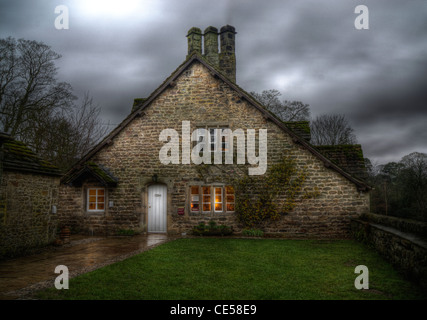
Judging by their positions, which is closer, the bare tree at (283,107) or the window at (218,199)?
the window at (218,199)

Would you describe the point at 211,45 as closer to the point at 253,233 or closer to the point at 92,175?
the point at 92,175

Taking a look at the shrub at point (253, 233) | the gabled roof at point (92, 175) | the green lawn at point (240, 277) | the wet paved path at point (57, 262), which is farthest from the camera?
the gabled roof at point (92, 175)

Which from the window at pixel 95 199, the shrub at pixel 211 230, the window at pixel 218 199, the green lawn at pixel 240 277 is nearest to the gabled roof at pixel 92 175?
the window at pixel 95 199

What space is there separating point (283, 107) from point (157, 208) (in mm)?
18259

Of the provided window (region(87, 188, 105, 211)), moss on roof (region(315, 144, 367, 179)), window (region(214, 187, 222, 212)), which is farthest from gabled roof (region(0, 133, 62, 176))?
moss on roof (region(315, 144, 367, 179))

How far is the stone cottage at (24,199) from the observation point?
834 cm

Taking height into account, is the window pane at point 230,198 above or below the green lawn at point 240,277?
above

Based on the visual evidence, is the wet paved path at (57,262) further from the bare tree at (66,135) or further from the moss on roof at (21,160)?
the bare tree at (66,135)

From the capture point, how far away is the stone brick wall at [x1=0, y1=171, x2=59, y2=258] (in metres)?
8.35

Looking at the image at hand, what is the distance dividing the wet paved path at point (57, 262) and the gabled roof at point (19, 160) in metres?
2.53

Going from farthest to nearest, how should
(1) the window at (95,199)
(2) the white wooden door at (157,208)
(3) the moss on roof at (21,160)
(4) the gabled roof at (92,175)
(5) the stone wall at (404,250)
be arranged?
1. (1) the window at (95,199)
2. (2) the white wooden door at (157,208)
3. (4) the gabled roof at (92,175)
4. (3) the moss on roof at (21,160)
5. (5) the stone wall at (404,250)

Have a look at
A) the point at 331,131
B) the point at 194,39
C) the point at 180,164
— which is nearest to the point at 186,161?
the point at 180,164

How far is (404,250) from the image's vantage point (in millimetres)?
6199

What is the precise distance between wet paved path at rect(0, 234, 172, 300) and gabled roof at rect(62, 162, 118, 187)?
8.54 ft
